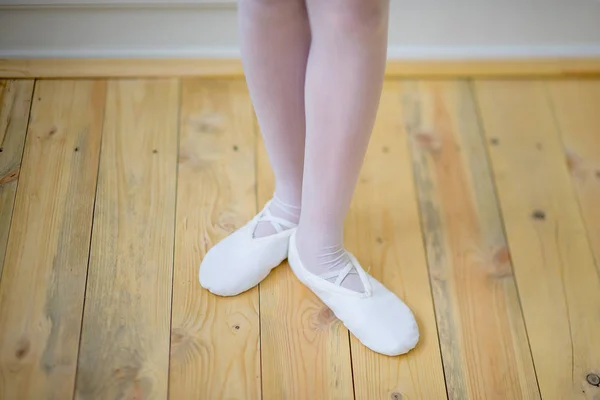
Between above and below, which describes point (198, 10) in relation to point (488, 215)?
above

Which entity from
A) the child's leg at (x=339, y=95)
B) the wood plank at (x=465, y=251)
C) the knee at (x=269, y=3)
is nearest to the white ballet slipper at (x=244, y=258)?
the child's leg at (x=339, y=95)

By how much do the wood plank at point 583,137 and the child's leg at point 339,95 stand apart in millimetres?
500

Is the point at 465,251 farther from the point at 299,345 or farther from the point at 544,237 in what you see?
the point at 299,345

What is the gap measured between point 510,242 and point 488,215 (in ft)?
0.20

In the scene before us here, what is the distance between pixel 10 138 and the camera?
1249 millimetres

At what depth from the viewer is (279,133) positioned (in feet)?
3.18

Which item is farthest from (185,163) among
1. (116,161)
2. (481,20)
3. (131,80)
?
(481,20)

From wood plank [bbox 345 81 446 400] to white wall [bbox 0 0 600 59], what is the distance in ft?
0.46

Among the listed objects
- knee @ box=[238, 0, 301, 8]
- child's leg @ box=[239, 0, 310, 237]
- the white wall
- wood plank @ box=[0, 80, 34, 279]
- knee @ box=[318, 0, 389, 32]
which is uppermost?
knee @ box=[318, 0, 389, 32]

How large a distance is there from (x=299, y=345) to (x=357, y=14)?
50 centimetres

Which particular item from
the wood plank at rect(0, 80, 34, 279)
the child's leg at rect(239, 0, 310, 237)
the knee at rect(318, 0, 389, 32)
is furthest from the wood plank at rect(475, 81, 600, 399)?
the wood plank at rect(0, 80, 34, 279)

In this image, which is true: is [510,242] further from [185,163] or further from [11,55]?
[11,55]

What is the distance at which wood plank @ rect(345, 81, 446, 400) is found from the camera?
39.6 inches

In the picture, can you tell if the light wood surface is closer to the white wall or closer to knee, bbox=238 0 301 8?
the white wall
